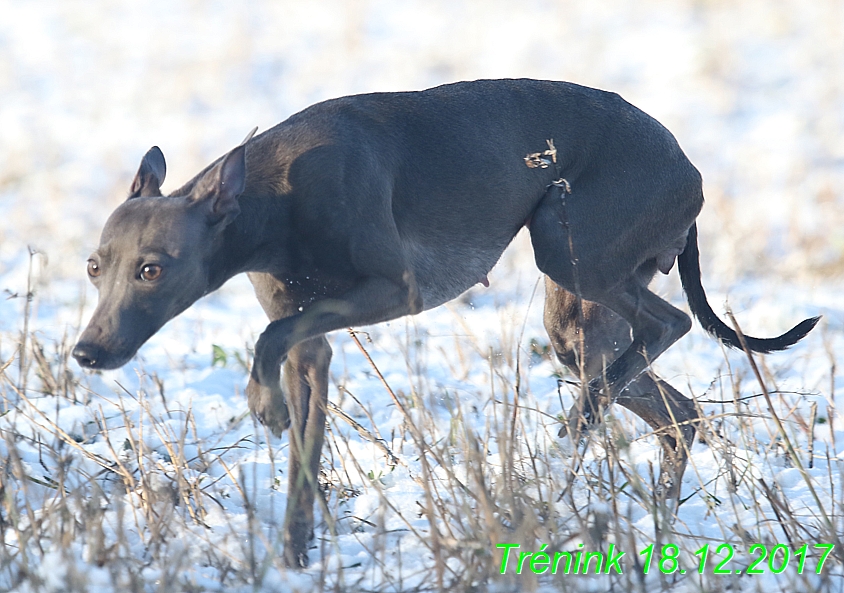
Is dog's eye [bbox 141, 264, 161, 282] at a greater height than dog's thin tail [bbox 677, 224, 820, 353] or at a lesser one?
lesser

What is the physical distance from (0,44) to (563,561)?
14.8 m

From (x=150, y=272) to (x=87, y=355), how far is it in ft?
1.21

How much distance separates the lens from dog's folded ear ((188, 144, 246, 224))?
3643 mm

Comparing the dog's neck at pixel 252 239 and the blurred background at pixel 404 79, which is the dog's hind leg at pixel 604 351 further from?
the blurred background at pixel 404 79

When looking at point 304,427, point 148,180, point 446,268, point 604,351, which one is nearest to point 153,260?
point 148,180

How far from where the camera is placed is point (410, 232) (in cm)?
420

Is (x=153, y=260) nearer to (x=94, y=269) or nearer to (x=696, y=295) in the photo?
(x=94, y=269)

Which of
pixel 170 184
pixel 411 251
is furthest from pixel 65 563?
pixel 170 184

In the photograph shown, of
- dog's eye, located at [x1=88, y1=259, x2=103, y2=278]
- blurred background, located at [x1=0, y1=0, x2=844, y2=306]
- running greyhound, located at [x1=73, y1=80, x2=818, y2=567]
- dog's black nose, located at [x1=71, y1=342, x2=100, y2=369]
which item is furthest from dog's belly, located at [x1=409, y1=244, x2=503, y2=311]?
blurred background, located at [x1=0, y1=0, x2=844, y2=306]

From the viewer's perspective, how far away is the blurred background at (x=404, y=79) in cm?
1048

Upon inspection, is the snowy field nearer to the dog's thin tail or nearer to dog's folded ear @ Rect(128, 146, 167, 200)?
the dog's thin tail

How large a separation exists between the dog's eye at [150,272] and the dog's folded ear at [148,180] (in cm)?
46

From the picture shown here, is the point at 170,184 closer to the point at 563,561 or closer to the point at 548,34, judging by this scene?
the point at 548,34

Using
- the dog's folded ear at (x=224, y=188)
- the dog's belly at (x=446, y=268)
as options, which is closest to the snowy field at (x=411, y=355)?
the dog's belly at (x=446, y=268)
